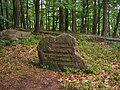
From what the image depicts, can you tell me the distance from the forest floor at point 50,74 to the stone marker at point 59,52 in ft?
1.33

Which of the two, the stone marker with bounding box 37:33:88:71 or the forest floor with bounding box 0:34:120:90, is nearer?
the forest floor with bounding box 0:34:120:90

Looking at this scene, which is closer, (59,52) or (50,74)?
(50,74)

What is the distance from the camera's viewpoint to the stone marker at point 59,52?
8.77m

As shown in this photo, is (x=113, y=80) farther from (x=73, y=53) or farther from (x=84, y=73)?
(x=73, y=53)

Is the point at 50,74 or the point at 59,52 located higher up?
the point at 59,52

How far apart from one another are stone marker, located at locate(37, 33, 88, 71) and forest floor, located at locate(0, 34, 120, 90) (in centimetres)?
40

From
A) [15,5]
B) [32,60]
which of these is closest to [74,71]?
[32,60]

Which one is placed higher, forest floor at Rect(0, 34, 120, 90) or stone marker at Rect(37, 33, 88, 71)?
stone marker at Rect(37, 33, 88, 71)

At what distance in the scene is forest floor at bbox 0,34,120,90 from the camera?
7336 millimetres

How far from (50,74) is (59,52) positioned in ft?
3.77

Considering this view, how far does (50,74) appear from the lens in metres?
8.23

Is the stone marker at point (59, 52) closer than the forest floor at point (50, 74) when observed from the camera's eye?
No

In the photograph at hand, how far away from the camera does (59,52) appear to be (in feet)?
29.4

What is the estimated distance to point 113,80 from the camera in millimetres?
7879
